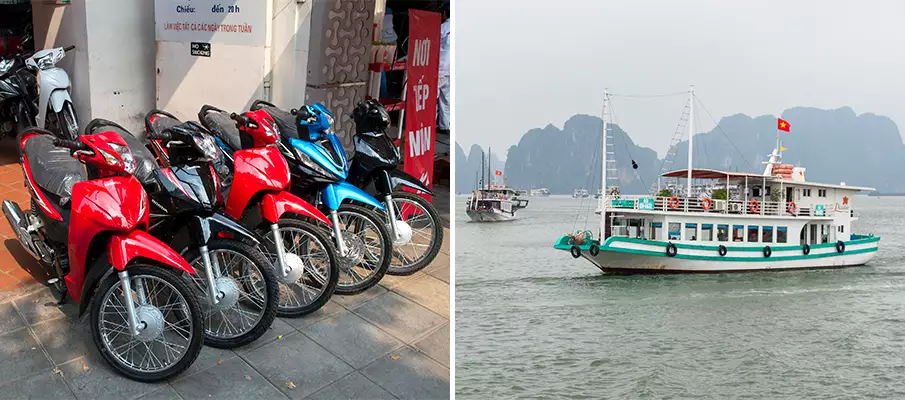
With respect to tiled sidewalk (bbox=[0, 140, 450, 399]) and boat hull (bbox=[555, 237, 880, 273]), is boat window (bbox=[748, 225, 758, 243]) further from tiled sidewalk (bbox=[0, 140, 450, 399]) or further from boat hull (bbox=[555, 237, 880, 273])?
tiled sidewalk (bbox=[0, 140, 450, 399])

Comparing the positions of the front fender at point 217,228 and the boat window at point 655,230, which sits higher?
the front fender at point 217,228

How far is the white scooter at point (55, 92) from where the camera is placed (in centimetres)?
315

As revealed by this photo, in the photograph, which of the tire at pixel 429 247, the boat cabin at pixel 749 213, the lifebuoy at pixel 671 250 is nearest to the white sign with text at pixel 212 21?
the tire at pixel 429 247

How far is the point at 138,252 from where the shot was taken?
155 cm

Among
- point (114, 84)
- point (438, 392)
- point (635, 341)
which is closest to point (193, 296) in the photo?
point (438, 392)

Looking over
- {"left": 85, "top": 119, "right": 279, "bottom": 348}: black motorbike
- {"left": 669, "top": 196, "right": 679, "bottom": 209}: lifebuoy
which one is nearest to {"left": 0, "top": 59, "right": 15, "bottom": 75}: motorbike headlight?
{"left": 85, "top": 119, "right": 279, "bottom": 348}: black motorbike

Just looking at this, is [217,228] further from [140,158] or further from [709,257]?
[709,257]

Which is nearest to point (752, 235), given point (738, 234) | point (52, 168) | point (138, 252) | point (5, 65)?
point (738, 234)

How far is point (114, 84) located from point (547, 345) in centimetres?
731

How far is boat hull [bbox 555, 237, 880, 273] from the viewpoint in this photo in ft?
33.3

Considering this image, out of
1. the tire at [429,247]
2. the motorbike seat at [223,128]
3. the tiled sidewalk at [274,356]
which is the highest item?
the motorbike seat at [223,128]

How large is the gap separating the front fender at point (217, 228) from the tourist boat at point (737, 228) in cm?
873

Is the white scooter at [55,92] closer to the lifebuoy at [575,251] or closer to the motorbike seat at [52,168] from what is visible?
the motorbike seat at [52,168]

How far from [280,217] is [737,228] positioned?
378 inches
